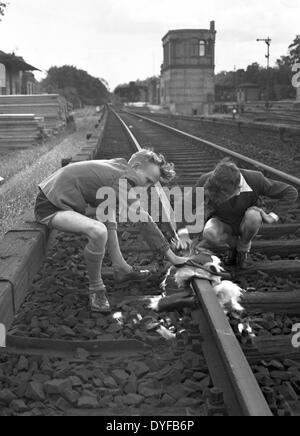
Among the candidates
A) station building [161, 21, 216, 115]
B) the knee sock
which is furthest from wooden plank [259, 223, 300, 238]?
station building [161, 21, 216, 115]

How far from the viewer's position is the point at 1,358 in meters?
2.86

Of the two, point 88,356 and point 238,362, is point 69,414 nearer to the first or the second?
point 88,356

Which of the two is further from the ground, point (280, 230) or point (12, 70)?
point (12, 70)

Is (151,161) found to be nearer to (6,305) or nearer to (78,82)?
(6,305)

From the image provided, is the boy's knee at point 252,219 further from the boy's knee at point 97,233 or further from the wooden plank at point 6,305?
the wooden plank at point 6,305

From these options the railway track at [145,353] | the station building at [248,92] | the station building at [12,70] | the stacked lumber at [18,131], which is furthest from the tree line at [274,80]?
the railway track at [145,353]

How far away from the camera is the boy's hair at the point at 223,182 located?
357cm

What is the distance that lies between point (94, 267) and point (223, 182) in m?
0.95

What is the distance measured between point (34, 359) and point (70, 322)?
0.47m

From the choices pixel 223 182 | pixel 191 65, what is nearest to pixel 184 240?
pixel 223 182

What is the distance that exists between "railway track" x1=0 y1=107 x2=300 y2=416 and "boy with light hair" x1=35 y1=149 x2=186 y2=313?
277 millimetres

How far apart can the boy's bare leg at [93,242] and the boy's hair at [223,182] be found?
0.75 meters

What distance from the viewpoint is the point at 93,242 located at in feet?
11.4

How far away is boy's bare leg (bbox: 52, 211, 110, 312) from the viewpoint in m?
3.41
